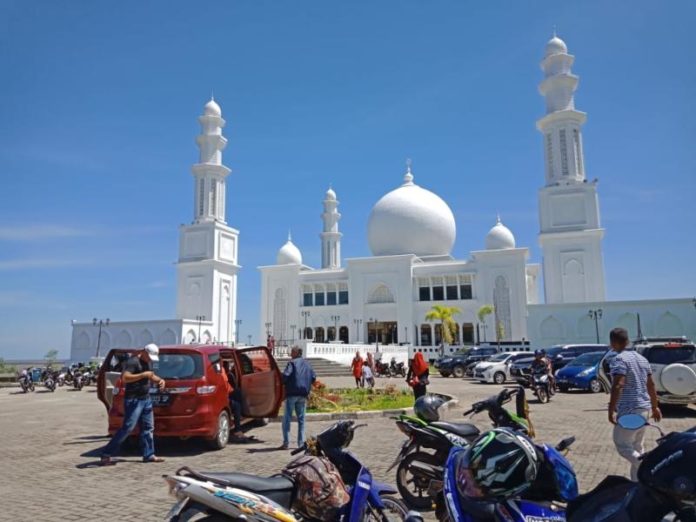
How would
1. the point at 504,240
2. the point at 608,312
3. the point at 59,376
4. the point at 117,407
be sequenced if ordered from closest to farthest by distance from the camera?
the point at 117,407, the point at 59,376, the point at 608,312, the point at 504,240

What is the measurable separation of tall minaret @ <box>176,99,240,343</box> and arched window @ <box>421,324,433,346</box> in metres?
18.2

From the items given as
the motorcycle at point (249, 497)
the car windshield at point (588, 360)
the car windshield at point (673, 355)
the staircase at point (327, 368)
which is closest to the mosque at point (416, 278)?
the staircase at point (327, 368)

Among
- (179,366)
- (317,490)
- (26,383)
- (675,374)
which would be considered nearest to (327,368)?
(26,383)

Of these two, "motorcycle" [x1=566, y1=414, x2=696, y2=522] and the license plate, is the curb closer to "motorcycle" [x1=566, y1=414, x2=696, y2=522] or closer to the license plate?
the license plate

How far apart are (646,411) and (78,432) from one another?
397 inches

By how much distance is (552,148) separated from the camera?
44.9 meters

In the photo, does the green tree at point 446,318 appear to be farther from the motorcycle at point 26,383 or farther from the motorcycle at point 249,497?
the motorcycle at point 249,497

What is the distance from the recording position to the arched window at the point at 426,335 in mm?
51312

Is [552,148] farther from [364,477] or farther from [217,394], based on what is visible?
[364,477]

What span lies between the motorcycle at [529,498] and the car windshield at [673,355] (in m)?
11.5

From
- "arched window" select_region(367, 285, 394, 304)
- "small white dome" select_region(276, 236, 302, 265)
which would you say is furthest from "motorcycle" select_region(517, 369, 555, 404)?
"small white dome" select_region(276, 236, 302, 265)

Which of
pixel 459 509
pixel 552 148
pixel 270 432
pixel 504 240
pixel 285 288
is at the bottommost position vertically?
pixel 270 432

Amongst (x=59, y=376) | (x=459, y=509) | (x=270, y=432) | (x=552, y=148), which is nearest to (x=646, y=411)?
(x=459, y=509)

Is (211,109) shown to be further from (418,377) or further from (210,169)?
(418,377)
